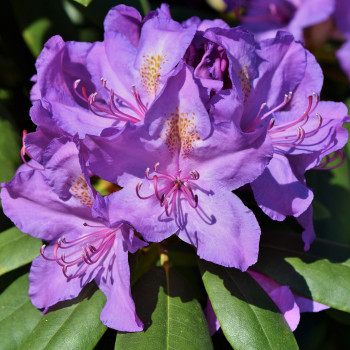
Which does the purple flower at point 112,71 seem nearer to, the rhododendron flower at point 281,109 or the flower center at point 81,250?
the rhododendron flower at point 281,109

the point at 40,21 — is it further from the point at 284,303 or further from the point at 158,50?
the point at 284,303

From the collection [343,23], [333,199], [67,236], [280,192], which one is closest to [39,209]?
[67,236]

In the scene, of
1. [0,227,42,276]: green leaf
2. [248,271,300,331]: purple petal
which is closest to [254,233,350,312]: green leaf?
[248,271,300,331]: purple petal

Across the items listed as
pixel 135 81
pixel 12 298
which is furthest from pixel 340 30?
pixel 12 298

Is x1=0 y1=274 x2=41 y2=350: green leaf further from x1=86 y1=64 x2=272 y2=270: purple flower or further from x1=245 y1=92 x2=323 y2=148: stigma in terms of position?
x1=245 y1=92 x2=323 y2=148: stigma

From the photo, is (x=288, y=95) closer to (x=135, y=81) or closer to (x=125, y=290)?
(x=135, y=81)

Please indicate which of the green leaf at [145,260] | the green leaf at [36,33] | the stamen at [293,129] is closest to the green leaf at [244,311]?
the green leaf at [145,260]
